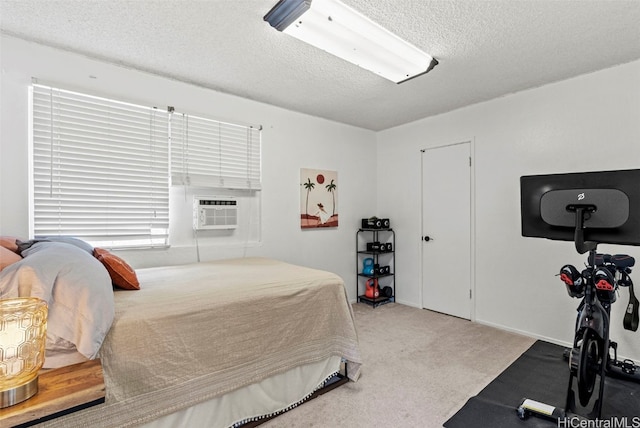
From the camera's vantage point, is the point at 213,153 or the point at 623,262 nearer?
the point at 623,262

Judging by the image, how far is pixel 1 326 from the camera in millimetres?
1062

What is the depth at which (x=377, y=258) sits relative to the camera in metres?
4.67

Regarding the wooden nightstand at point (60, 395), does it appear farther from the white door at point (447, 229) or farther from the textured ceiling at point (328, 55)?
the white door at point (447, 229)

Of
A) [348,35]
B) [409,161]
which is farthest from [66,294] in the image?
[409,161]

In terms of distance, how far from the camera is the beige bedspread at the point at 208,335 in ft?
4.91

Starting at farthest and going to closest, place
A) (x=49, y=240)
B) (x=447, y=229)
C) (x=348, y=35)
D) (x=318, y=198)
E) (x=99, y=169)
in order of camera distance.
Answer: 1. (x=318, y=198)
2. (x=447, y=229)
3. (x=99, y=169)
4. (x=348, y=35)
5. (x=49, y=240)

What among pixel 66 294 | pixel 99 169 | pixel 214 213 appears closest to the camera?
pixel 66 294

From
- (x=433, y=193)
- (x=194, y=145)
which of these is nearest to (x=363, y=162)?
(x=433, y=193)

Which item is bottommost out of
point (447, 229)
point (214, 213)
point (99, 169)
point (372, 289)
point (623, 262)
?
point (372, 289)

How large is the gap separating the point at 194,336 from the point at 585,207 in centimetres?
223

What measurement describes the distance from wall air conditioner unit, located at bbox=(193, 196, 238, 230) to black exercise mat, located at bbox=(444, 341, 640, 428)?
253cm

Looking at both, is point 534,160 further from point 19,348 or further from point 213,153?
point 19,348

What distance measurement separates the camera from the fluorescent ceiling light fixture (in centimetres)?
192
